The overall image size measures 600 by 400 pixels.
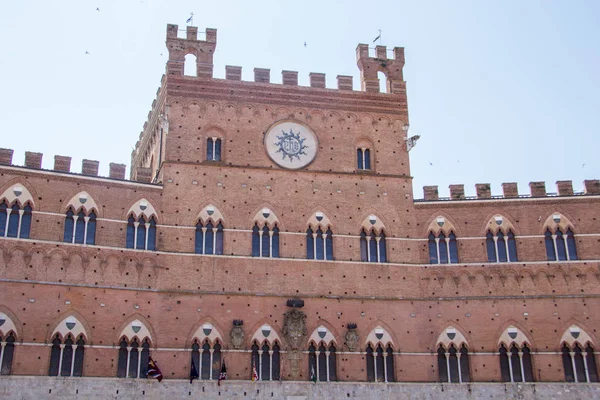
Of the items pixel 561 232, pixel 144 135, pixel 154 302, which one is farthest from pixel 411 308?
pixel 144 135

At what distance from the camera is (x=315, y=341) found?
29.5m

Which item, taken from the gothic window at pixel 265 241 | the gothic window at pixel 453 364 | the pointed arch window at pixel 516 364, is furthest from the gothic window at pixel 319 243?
the pointed arch window at pixel 516 364

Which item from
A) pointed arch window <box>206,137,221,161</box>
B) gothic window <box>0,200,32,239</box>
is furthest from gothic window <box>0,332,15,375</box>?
pointed arch window <box>206,137,221,161</box>

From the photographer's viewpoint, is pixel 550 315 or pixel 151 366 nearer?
pixel 151 366

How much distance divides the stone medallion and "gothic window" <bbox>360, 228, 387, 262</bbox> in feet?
13.3

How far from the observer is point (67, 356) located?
2677 cm

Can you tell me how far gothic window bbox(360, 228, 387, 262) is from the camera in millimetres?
31312

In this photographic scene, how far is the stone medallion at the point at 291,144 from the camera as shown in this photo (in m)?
32.0

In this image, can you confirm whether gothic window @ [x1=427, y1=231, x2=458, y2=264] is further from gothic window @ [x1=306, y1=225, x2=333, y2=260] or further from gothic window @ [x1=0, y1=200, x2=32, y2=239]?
gothic window @ [x1=0, y1=200, x2=32, y2=239]

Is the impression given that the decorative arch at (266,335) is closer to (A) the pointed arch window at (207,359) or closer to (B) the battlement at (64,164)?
(A) the pointed arch window at (207,359)

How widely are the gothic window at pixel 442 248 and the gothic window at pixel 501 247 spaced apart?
1.40m

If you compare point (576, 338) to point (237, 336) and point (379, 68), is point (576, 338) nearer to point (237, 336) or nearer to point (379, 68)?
point (237, 336)

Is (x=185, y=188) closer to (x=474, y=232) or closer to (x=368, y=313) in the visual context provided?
(x=368, y=313)

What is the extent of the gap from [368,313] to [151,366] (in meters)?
8.85
